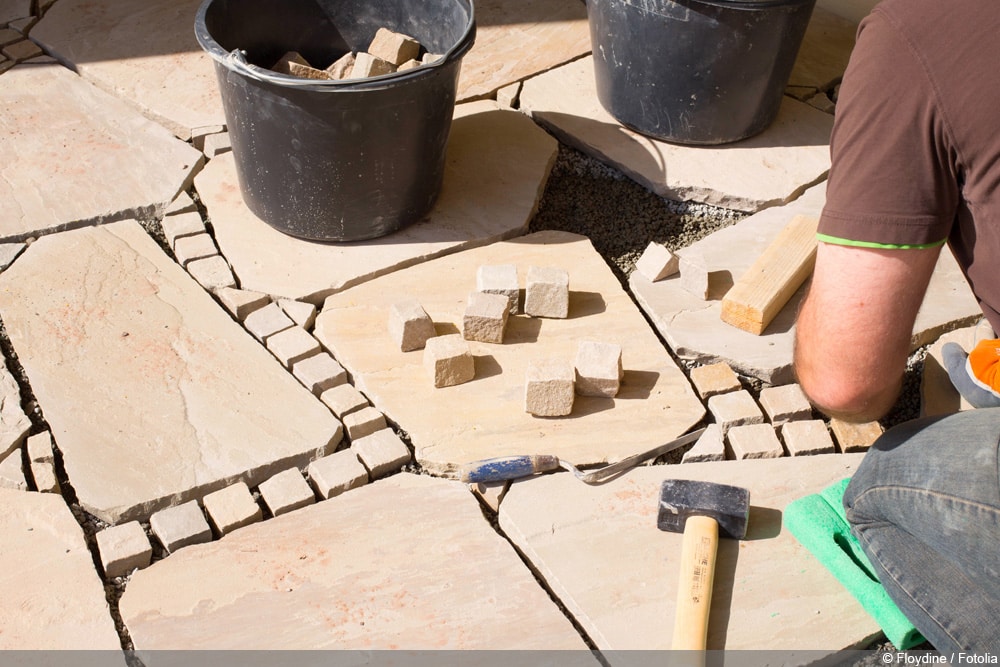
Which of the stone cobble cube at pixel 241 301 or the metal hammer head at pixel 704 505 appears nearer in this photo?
the metal hammer head at pixel 704 505

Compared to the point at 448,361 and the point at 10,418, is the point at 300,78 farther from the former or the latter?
the point at 10,418

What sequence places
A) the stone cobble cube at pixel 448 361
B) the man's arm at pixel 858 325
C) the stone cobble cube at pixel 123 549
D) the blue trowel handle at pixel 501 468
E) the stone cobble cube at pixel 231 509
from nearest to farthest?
the man's arm at pixel 858 325 → the stone cobble cube at pixel 123 549 → the stone cobble cube at pixel 231 509 → the blue trowel handle at pixel 501 468 → the stone cobble cube at pixel 448 361

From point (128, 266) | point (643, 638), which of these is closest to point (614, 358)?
point (643, 638)

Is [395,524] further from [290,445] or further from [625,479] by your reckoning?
[625,479]

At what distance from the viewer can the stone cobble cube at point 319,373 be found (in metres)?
2.96

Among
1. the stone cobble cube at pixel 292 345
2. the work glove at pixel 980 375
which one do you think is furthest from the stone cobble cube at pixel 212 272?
the work glove at pixel 980 375

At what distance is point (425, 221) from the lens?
356 centimetres

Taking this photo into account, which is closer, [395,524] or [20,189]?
[395,524]

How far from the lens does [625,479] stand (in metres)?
2.74

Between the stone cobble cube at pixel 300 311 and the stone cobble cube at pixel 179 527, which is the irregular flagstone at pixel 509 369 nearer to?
the stone cobble cube at pixel 300 311

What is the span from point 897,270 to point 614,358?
933 millimetres

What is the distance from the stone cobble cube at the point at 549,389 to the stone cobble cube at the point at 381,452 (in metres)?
0.39

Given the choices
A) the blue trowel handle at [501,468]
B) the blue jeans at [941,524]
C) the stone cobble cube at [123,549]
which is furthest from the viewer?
the blue trowel handle at [501,468]

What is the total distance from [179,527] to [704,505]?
135cm
